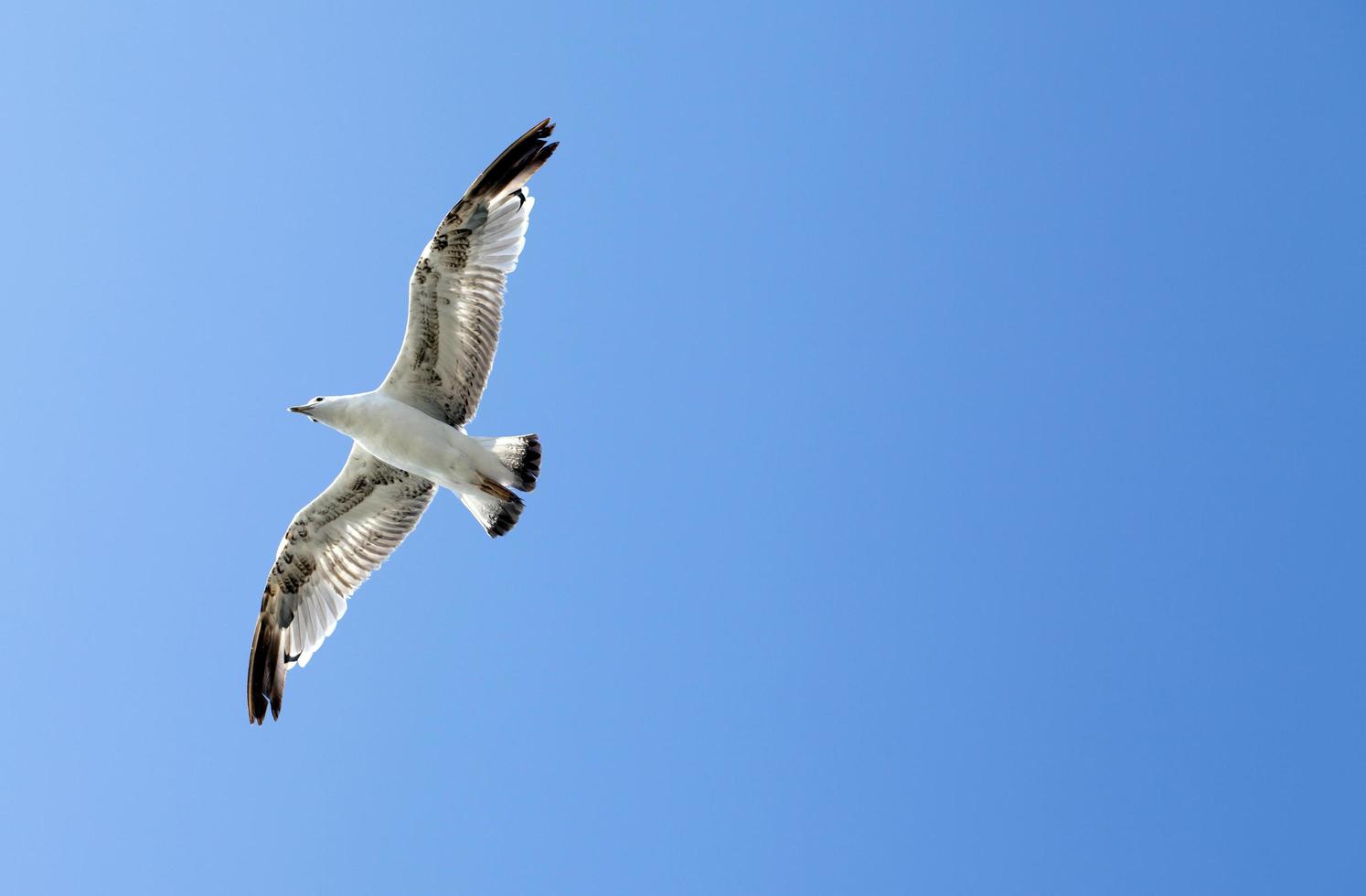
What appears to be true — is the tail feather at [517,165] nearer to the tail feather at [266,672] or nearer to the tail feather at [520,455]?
the tail feather at [520,455]

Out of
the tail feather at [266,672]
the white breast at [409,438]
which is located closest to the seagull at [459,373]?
the white breast at [409,438]

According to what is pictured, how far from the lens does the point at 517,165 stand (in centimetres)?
1095

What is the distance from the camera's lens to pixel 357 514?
11.9 metres

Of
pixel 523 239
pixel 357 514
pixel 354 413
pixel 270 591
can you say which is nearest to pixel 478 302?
pixel 523 239

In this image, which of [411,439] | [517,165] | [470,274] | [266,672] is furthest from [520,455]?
[266,672]

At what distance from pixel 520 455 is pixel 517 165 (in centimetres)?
233

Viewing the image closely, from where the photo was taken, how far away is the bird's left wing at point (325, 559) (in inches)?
464

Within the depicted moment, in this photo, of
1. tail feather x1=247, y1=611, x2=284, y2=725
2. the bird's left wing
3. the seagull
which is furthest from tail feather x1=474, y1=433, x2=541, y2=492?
tail feather x1=247, y1=611, x2=284, y2=725

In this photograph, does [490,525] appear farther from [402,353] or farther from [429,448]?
[402,353]

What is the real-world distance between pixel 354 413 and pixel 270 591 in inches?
89.3

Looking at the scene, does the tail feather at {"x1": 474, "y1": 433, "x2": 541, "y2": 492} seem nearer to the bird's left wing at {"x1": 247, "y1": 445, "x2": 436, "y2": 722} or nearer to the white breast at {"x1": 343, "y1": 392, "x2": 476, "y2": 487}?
the white breast at {"x1": 343, "y1": 392, "x2": 476, "y2": 487}

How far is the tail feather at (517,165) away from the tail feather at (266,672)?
4.31 metres

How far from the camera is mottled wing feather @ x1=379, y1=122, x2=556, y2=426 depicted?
1084 cm

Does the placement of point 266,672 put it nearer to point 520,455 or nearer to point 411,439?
point 411,439
